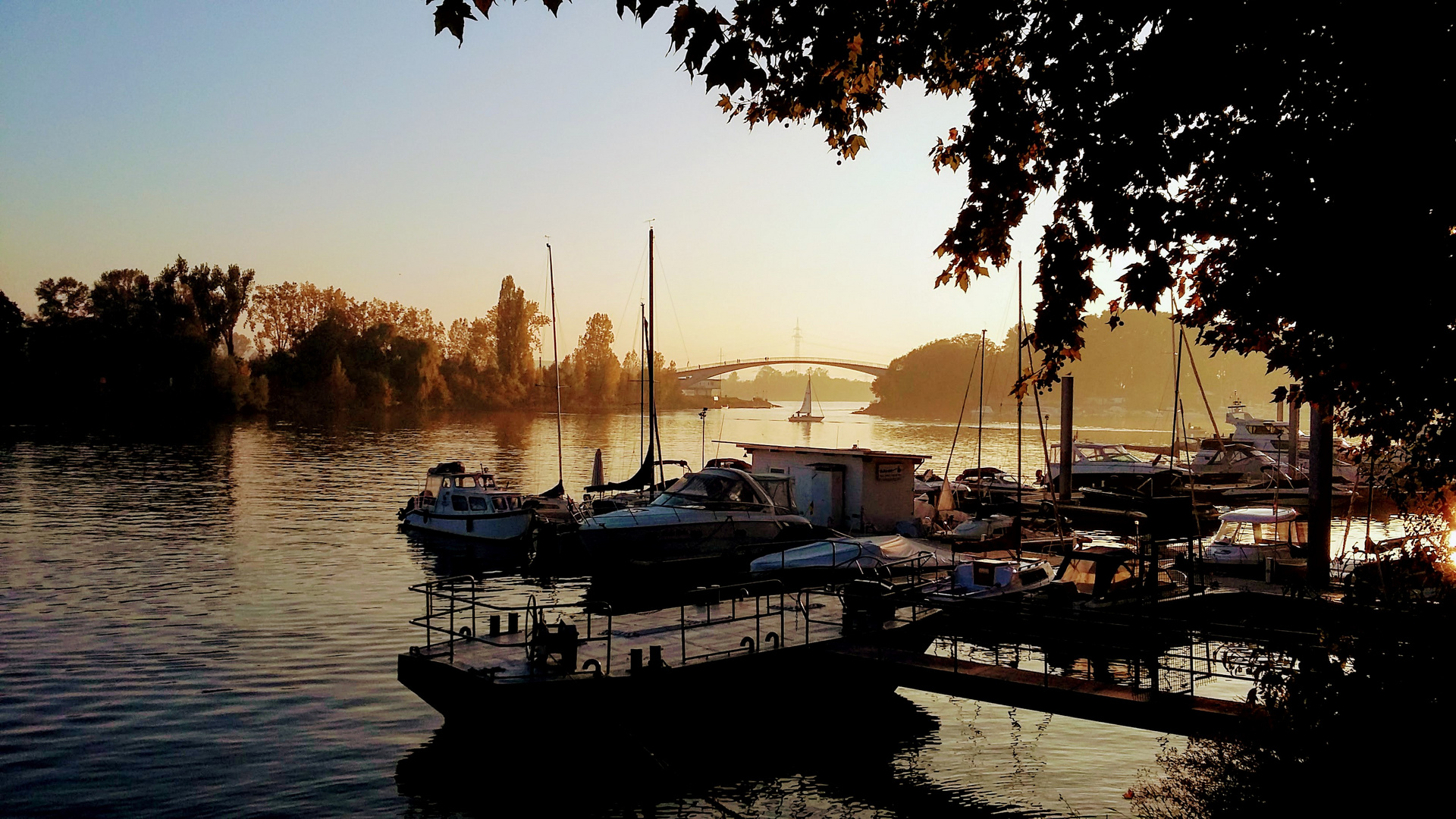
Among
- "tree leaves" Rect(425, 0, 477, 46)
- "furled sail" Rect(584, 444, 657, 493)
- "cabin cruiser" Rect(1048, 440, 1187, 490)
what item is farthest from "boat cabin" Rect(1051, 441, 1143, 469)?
"tree leaves" Rect(425, 0, 477, 46)

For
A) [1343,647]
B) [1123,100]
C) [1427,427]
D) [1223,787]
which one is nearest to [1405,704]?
[1343,647]

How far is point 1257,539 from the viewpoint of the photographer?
3475cm

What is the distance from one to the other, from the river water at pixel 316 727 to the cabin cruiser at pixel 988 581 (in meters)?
4.67

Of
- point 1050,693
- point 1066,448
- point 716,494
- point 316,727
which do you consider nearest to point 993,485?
point 1066,448

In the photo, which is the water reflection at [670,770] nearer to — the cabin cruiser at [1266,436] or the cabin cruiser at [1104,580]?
the cabin cruiser at [1104,580]

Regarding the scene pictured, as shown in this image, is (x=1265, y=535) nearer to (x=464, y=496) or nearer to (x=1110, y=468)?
(x=464, y=496)

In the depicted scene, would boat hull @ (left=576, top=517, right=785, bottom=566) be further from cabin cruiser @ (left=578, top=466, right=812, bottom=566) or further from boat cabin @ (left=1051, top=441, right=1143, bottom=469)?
boat cabin @ (left=1051, top=441, right=1143, bottom=469)

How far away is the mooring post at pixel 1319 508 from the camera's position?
94.5 ft

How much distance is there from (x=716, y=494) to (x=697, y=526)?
5.17 ft

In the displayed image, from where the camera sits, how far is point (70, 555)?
3716cm

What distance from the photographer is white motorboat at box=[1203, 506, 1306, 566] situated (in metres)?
33.5

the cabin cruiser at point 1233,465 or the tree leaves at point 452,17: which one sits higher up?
the tree leaves at point 452,17

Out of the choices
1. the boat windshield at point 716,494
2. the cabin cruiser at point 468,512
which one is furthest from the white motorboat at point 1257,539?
the cabin cruiser at point 468,512

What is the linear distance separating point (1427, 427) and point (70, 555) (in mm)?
41016
